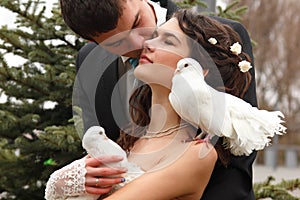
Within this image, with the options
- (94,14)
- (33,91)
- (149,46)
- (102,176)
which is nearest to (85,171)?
(102,176)

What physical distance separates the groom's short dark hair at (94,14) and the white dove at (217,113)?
1.09 feet

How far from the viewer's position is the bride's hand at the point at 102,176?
1.89m

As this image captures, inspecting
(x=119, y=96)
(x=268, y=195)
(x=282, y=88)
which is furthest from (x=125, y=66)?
(x=282, y=88)

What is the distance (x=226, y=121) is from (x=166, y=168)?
196 mm

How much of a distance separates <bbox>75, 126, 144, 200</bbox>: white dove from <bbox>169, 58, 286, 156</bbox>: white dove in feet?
0.61

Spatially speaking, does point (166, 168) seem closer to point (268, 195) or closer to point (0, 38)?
point (268, 195)

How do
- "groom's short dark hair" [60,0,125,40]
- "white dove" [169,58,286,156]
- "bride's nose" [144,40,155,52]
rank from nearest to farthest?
1. "white dove" [169,58,286,156]
2. "bride's nose" [144,40,155,52]
3. "groom's short dark hair" [60,0,125,40]

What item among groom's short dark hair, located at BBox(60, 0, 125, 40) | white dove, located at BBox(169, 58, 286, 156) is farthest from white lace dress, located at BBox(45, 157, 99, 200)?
groom's short dark hair, located at BBox(60, 0, 125, 40)

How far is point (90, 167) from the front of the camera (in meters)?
1.94

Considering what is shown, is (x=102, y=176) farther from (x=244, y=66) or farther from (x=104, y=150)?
(x=244, y=66)

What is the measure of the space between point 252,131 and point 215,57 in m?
0.26

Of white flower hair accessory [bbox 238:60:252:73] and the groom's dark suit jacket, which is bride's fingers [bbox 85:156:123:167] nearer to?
the groom's dark suit jacket

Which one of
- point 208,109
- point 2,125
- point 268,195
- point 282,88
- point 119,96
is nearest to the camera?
point 208,109

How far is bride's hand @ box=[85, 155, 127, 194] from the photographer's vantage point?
1.89m
